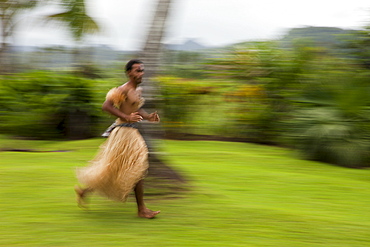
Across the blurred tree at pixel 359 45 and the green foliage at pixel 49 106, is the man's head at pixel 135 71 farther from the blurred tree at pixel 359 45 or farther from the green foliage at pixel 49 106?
the green foliage at pixel 49 106

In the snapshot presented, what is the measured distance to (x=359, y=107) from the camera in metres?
11.1

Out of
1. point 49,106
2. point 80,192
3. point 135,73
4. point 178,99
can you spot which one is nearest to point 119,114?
point 135,73

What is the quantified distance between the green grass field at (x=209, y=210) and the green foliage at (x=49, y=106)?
3.99m

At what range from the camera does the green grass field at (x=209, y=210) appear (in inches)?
209

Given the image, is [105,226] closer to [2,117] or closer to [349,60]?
[349,60]

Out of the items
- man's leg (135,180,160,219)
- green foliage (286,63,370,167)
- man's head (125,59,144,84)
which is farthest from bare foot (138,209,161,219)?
green foliage (286,63,370,167)

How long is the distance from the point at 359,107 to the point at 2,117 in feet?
Result: 31.1

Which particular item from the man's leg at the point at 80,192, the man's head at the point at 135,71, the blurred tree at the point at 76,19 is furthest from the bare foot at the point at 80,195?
the blurred tree at the point at 76,19

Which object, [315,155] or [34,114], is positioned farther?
[34,114]

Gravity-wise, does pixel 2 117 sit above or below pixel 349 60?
below

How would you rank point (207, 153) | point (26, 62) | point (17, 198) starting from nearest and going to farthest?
point (17, 198), point (207, 153), point (26, 62)

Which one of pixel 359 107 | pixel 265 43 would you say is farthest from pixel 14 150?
pixel 359 107

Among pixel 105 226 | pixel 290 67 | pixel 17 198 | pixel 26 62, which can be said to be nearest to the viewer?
pixel 105 226

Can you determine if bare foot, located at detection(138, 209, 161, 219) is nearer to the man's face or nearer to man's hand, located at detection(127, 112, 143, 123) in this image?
man's hand, located at detection(127, 112, 143, 123)
